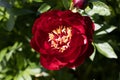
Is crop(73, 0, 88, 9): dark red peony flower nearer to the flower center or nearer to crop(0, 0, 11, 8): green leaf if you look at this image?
the flower center

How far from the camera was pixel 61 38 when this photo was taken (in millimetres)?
1230

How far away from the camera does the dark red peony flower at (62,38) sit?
117 cm

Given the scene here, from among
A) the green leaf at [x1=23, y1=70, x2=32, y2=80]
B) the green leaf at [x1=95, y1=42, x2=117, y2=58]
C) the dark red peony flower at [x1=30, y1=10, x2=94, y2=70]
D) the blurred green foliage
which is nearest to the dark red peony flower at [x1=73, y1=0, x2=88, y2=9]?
the dark red peony flower at [x1=30, y1=10, x2=94, y2=70]

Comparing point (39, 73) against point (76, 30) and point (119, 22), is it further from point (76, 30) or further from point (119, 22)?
point (76, 30)

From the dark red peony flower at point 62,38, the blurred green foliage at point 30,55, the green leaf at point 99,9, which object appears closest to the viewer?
the dark red peony flower at point 62,38

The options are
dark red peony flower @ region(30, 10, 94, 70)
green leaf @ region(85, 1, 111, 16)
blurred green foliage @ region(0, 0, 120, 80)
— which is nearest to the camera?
dark red peony flower @ region(30, 10, 94, 70)

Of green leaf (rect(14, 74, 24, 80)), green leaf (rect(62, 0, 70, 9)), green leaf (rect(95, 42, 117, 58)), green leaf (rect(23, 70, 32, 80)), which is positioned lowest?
green leaf (rect(14, 74, 24, 80))

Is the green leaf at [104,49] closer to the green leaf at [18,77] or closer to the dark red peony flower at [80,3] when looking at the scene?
the dark red peony flower at [80,3]

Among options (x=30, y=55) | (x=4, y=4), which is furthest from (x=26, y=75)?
(x=4, y=4)

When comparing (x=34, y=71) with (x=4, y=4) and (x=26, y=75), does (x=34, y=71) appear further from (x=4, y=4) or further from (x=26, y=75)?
(x=4, y=4)

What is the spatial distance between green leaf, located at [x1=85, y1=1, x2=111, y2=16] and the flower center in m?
0.15

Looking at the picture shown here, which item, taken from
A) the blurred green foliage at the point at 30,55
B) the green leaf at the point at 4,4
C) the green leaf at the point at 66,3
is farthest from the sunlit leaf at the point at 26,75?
the green leaf at the point at 66,3

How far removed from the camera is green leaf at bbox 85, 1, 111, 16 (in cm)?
128

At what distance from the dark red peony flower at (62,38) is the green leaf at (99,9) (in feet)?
0.40
